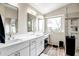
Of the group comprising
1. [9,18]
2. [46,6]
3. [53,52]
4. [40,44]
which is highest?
[46,6]

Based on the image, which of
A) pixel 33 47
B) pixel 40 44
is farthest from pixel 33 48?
pixel 40 44

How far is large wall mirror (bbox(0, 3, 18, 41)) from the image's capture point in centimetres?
175

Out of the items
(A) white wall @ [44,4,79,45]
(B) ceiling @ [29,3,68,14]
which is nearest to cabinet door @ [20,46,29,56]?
(A) white wall @ [44,4,79,45]

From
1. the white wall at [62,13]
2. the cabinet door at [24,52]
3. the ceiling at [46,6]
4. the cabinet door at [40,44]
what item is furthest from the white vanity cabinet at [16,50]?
the ceiling at [46,6]

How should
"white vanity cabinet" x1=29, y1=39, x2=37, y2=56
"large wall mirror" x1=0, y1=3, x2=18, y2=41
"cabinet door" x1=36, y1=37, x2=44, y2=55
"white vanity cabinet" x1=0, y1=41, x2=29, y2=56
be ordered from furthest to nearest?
"cabinet door" x1=36, y1=37, x2=44, y2=55 < "white vanity cabinet" x1=29, y1=39, x2=37, y2=56 < "large wall mirror" x1=0, y1=3, x2=18, y2=41 < "white vanity cabinet" x1=0, y1=41, x2=29, y2=56

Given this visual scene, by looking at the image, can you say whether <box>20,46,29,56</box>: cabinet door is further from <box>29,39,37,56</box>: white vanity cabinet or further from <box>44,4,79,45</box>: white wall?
<box>44,4,79,45</box>: white wall

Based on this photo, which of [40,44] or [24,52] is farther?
[40,44]

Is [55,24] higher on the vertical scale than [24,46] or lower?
higher

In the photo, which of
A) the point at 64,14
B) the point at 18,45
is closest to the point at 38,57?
the point at 18,45

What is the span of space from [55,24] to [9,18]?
0.90 m

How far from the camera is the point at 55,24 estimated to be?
76.4 inches

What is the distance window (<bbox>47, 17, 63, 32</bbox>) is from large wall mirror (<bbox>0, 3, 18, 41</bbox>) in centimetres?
66

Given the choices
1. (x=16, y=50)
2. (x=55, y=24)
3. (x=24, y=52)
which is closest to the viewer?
(x=16, y=50)

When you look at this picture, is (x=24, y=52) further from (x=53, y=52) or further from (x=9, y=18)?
(x=9, y=18)
